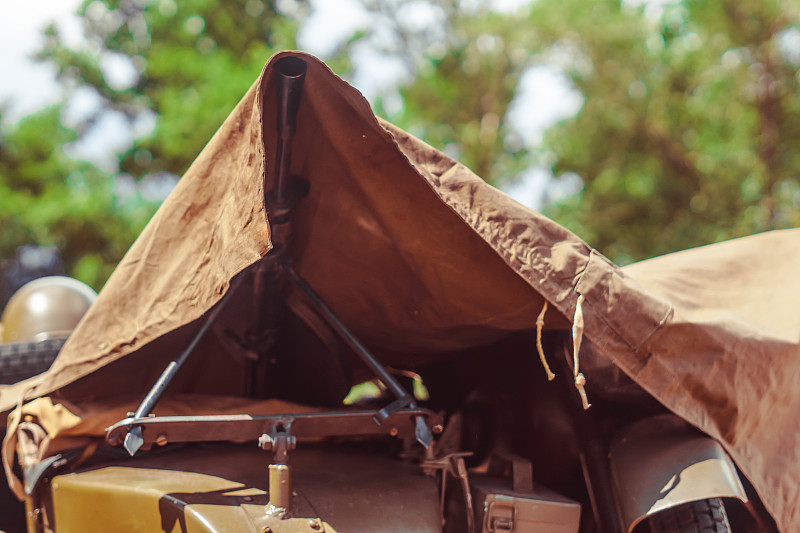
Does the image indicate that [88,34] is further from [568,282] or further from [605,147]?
[568,282]

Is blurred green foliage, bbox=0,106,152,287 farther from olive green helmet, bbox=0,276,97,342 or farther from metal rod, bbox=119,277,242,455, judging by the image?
metal rod, bbox=119,277,242,455

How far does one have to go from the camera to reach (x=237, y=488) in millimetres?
2482

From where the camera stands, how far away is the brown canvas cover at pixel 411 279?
242cm

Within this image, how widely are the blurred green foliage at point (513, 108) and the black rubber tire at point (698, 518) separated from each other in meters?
13.1

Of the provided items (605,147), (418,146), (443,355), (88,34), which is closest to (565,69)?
(605,147)

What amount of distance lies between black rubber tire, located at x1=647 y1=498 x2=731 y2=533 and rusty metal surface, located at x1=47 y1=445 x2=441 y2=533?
82 cm

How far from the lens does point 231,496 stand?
2.38 m

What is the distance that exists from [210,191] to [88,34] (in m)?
20.5

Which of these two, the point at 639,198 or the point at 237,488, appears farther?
the point at 639,198

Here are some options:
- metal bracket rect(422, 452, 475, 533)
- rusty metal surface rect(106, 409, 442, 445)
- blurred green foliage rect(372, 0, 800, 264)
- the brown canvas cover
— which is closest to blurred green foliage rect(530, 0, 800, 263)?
blurred green foliage rect(372, 0, 800, 264)

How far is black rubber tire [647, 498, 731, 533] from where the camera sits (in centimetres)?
253

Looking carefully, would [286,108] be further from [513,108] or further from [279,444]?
[513,108]

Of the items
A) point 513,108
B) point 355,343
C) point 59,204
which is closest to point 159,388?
point 355,343

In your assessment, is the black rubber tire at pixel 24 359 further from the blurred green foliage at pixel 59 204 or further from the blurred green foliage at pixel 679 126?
the blurred green foliage at pixel 679 126
